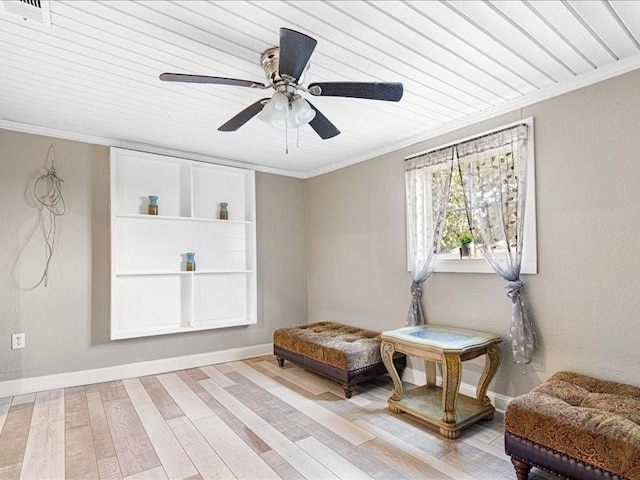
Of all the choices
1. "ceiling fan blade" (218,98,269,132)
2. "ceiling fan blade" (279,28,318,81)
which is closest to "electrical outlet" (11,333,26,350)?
"ceiling fan blade" (218,98,269,132)

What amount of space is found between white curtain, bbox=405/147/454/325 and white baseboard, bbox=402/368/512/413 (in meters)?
0.51

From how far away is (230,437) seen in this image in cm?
240

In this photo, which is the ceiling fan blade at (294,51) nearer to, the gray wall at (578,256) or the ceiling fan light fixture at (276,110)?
the ceiling fan light fixture at (276,110)

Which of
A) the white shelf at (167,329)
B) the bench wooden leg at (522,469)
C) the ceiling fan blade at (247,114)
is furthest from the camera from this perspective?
the white shelf at (167,329)

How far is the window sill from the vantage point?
2.60m

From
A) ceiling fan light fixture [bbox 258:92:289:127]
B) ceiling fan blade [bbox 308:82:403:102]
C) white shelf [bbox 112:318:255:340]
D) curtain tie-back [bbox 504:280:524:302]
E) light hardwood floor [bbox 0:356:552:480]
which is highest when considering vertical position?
ceiling fan blade [bbox 308:82:403:102]

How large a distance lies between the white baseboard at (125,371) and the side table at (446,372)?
6.77 feet

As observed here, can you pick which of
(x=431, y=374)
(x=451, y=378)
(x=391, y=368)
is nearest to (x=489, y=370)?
(x=451, y=378)

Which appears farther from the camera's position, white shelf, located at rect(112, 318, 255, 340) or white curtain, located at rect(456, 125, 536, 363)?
white shelf, located at rect(112, 318, 255, 340)

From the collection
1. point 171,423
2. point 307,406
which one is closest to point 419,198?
point 307,406

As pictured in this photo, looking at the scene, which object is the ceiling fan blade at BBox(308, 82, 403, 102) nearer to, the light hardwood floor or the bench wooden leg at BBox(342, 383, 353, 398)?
the light hardwood floor

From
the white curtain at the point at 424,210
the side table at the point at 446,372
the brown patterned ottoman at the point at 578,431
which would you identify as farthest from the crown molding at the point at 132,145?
the brown patterned ottoman at the point at 578,431

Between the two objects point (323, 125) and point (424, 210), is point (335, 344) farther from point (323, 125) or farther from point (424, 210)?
point (323, 125)

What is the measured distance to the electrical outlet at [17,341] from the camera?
313cm
